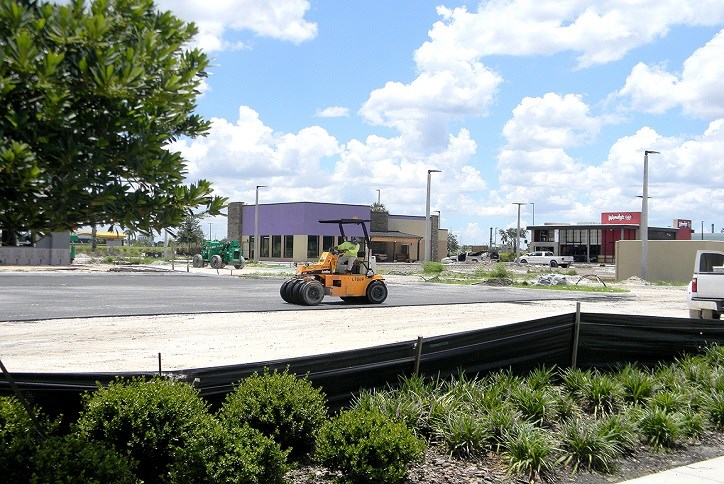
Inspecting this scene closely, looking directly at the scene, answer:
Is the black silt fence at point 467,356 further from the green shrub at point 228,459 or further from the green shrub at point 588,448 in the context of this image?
the green shrub at point 588,448

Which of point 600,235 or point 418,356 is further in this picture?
point 600,235

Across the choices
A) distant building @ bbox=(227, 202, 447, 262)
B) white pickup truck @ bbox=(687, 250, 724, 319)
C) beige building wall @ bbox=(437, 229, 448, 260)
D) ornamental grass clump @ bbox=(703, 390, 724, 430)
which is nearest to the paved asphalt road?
white pickup truck @ bbox=(687, 250, 724, 319)

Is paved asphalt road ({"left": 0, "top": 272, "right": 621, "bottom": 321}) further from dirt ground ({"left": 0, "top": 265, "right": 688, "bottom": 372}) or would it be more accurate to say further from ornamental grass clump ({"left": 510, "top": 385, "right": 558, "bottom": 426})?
ornamental grass clump ({"left": 510, "top": 385, "right": 558, "bottom": 426})

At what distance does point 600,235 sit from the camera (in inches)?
4023

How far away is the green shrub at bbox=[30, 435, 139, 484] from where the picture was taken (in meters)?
4.84

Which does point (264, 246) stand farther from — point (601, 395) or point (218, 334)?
point (601, 395)

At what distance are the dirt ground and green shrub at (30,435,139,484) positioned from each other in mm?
6607

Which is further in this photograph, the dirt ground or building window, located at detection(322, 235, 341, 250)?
building window, located at detection(322, 235, 341, 250)

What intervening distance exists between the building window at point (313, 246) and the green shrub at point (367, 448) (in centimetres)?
7273

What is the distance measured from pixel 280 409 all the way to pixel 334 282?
699 inches

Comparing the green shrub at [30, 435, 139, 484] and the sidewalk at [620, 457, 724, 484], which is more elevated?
the green shrub at [30, 435, 139, 484]

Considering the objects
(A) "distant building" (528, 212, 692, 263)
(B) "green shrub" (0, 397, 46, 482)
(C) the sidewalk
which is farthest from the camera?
(A) "distant building" (528, 212, 692, 263)

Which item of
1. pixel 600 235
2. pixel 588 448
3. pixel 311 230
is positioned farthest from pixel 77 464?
pixel 600 235

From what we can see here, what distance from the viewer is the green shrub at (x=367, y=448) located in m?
5.82
